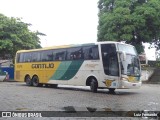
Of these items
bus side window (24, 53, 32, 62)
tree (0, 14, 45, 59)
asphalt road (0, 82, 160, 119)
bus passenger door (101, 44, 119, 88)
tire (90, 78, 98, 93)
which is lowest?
asphalt road (0, 82, 160, 119)

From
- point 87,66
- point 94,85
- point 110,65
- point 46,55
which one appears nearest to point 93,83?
point 94,85

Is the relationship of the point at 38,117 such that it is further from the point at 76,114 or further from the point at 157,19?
the point at 157,19

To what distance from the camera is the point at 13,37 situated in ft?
125

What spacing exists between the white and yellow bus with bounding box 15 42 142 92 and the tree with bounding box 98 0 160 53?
46.8 ft

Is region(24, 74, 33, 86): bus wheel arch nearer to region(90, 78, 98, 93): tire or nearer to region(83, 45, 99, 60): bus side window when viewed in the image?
region(83, 45, 99, 60): bus side window

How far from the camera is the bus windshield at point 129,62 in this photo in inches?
730

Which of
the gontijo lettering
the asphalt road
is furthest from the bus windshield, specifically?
the gontijo lettering

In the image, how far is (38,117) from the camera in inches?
370

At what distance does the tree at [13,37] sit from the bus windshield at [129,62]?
20.6 metres

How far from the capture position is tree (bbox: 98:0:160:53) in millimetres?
36688

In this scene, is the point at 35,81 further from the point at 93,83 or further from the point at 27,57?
the point at 93,83

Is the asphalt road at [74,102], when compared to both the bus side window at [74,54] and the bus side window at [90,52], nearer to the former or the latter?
the bus side window at [90,52]

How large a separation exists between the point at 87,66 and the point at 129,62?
283 centimetres

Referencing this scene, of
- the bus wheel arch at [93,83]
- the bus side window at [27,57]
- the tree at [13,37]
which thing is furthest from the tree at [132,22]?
the bus wheel arch at [93,83]
